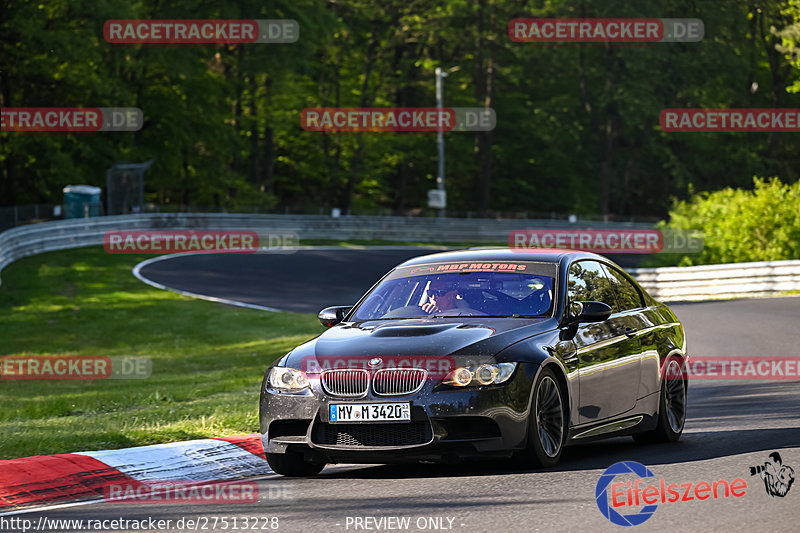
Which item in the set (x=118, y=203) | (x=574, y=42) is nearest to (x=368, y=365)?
(x=118, y=203)

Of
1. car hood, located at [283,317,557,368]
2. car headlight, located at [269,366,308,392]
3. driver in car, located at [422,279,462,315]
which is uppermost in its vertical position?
driver in car, located at [422,279,462,315]

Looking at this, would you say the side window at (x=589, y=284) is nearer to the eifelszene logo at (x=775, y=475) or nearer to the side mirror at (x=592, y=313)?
the side mirror at (x=592, y=313)

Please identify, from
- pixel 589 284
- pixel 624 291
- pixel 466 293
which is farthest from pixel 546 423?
pixel 624 291

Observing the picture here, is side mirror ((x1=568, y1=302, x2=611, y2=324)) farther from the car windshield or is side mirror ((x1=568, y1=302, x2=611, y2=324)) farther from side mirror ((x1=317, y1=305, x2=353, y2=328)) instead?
side mirror ((x1=317, y1=305, x2=353, y2=328))

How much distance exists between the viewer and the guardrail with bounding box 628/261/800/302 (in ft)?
97.6

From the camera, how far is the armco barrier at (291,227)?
41.4 metres

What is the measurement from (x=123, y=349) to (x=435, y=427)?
60.1 ft

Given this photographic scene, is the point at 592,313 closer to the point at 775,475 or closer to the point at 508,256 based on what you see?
the point at 508,256

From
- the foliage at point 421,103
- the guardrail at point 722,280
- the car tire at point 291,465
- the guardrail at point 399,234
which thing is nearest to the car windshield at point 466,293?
the car tire at point 291,465

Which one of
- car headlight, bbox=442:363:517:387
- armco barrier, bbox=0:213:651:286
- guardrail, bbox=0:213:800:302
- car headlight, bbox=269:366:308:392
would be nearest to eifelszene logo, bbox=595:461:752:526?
car headlight, bbox=442:363:517:387

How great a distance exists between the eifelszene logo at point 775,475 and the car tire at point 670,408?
147cm

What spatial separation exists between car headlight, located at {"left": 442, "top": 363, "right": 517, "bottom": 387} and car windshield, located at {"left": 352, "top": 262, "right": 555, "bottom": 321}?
1.04 metres

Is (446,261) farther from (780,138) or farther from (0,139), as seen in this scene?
(780,138)

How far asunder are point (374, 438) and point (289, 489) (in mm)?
636
